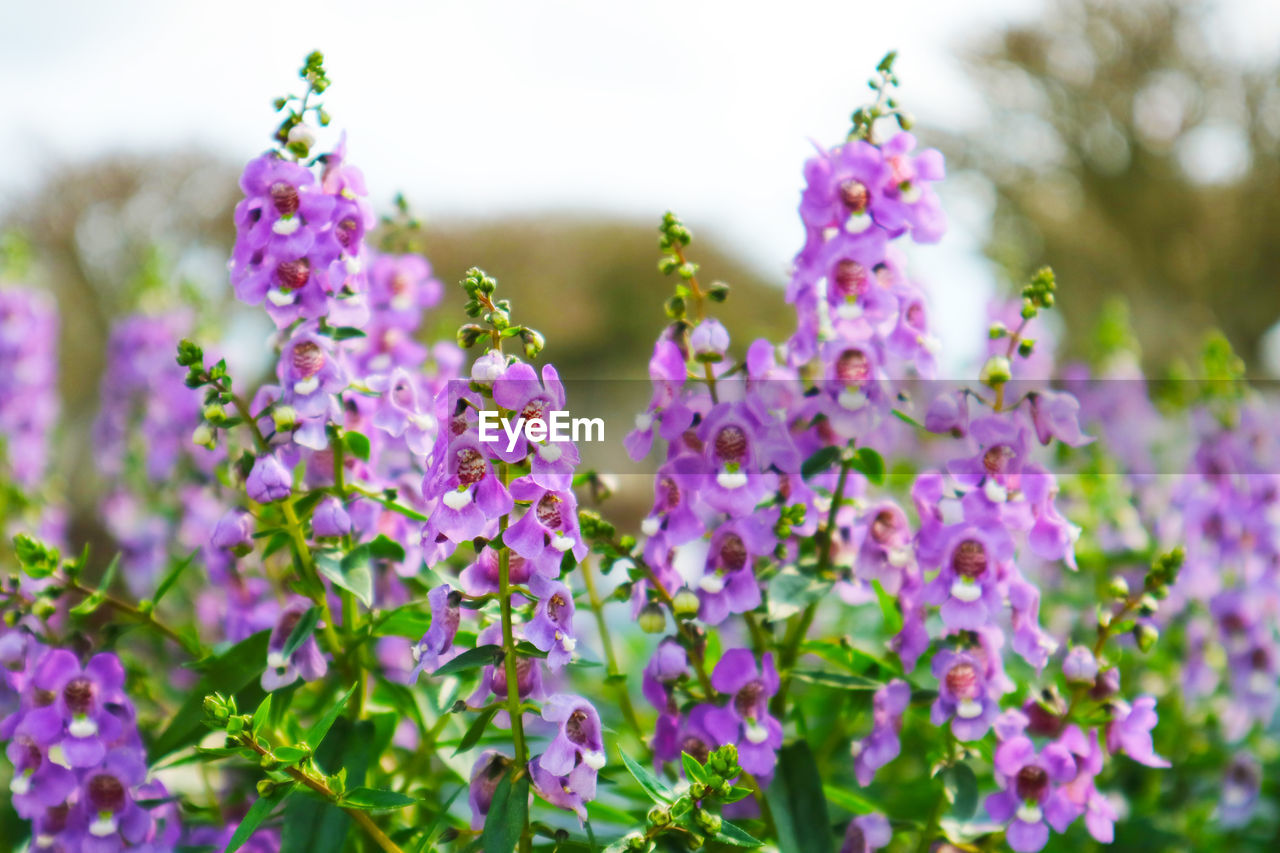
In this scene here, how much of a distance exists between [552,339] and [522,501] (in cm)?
1364

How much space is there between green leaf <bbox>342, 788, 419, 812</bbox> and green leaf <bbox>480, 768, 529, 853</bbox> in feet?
0.23

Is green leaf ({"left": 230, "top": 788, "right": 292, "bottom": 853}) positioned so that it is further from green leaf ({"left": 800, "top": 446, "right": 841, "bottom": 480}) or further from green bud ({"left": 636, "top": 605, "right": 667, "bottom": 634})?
green leaf ({"left": 800, "top": 446, "right": 841, "bottom": 480})

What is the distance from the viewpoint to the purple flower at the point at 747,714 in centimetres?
115

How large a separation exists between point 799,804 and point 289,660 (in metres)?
0.58

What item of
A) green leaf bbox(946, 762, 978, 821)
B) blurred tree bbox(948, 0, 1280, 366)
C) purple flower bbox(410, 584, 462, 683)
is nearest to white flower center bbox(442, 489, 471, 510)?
purple flower bbox(410, 584, 462, 683)

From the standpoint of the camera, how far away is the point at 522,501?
0.96m

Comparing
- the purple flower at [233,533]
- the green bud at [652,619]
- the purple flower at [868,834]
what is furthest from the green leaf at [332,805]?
the purple flower at [868,834]

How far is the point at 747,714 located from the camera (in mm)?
1174

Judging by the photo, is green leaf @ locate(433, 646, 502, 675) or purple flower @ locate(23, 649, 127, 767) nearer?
green leaf @ locate(433, 646, 502, 675)

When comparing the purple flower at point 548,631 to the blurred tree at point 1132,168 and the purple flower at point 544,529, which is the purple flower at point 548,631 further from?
Answer: the blurred tree at point 1132,168

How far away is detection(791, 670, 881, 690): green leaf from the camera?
1193 millimetres

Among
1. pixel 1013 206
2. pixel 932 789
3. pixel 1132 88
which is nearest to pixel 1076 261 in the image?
pixel 1013 206

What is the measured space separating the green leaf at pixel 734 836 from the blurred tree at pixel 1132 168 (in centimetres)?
1213

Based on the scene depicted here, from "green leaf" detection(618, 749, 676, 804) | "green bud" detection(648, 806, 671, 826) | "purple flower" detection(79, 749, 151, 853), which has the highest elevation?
"green leaf" detection(618, 749, 676, 804)
